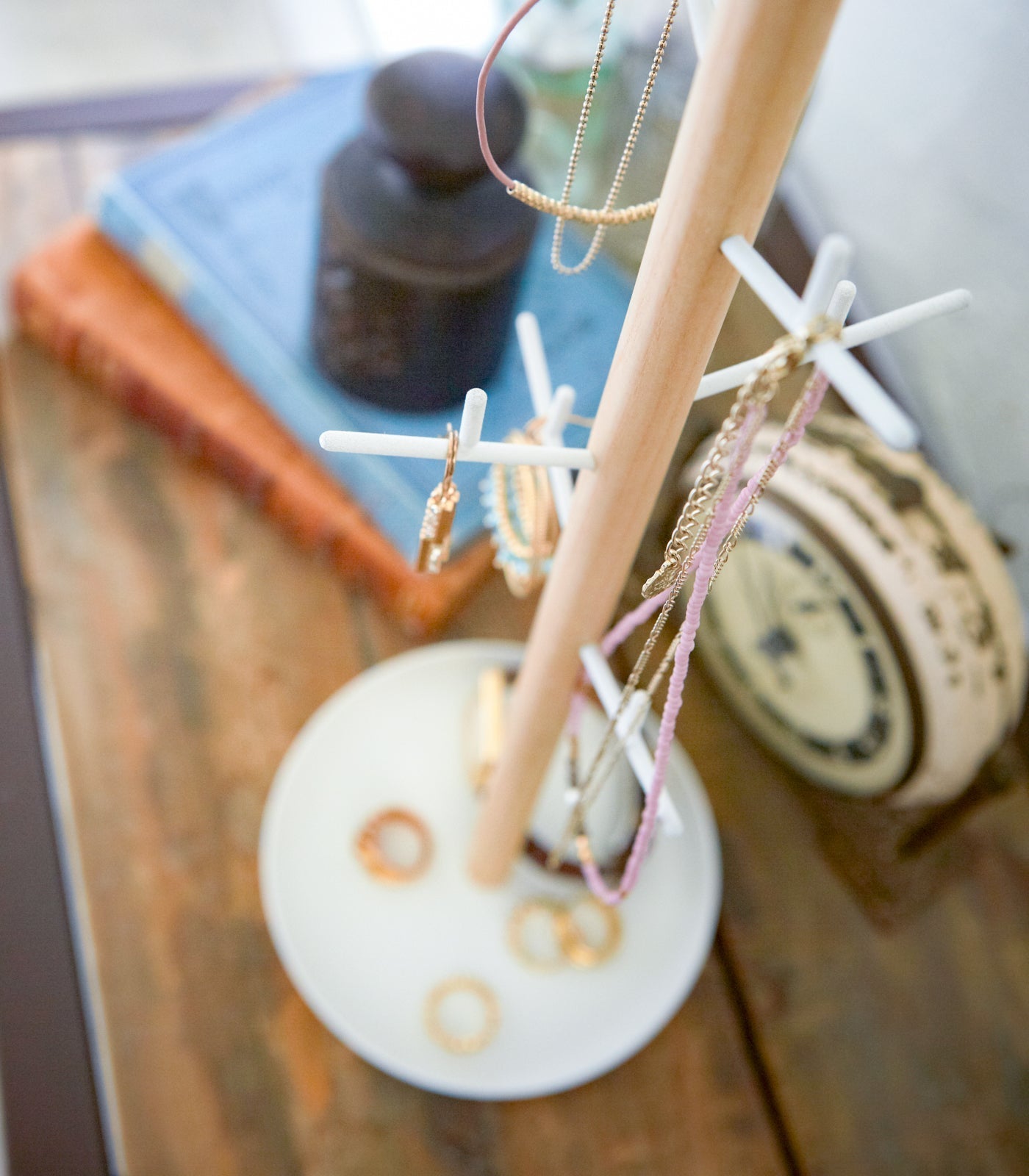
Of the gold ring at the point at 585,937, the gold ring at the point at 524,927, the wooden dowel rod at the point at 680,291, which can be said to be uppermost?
the wooden dowel rod at the point at 680,291

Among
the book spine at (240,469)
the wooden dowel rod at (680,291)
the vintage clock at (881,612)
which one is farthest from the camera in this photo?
the book spine at (240,469)


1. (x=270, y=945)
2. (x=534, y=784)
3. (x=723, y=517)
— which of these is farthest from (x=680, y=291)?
(x=270, y=945)

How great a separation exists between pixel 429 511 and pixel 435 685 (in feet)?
0.68

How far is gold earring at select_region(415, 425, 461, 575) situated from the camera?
8.9 inches

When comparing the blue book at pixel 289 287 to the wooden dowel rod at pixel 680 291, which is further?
the blue book at pixel 289 287

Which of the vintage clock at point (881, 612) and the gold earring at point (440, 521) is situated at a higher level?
the gold earring at point (440, 521)

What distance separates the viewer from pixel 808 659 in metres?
0.40

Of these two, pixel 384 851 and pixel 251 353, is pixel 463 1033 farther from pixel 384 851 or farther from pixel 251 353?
pixel 251 353

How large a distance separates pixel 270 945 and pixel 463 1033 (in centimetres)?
8

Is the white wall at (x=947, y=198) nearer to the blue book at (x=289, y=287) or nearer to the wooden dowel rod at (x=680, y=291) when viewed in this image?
the blue book at (x=289, y=287)

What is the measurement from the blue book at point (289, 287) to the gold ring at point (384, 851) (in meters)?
0.12

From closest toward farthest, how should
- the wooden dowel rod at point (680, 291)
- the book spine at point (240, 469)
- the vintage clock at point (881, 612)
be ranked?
the wooden dowel rod at point (680, 291), the vintage clock at point (881, 612), the book spine at point (240, 469)

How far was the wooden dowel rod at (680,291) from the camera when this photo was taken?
0.16 meters

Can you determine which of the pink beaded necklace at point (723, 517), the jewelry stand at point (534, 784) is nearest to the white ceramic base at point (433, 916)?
the jewelry stand at point (534, 784)
